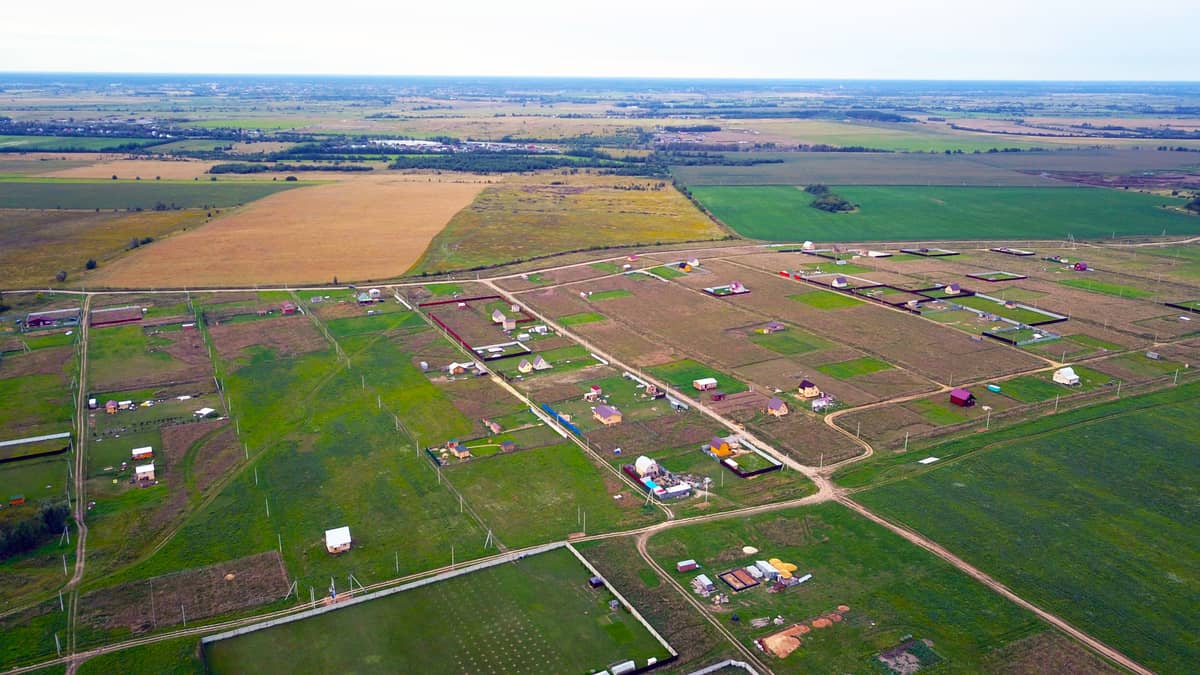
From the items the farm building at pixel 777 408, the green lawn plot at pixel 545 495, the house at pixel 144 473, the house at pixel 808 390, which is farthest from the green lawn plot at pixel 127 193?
the farm building at pixel 777 408

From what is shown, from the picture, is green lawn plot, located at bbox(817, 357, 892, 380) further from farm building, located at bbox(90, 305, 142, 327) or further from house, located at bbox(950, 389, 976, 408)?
farm building, located at bbox(90, 305, 142, 327)

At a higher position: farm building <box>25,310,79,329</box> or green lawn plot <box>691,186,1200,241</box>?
green lawn plot <box>691,186,1200,241</box>

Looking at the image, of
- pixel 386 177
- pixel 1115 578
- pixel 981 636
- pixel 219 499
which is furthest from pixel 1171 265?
pixel 386 177

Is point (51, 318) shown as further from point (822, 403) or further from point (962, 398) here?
point (962, 398)

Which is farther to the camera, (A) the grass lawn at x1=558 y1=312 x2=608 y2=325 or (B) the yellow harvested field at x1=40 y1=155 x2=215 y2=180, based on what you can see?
(B) the yellow harvested field at x1=40 y1=155 x2=215 y2=180

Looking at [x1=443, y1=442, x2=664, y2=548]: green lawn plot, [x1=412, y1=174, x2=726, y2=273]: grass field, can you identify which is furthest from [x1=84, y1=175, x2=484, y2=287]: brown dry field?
[x1=443, y1=442, x2=664, y2=548]: green lawn plot

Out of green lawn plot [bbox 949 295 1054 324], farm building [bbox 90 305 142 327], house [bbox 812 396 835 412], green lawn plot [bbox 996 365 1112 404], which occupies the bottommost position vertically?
house [bbox 812 396 835 412]

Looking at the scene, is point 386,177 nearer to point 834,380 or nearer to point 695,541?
point 834,380
